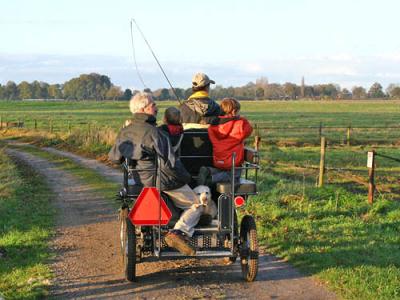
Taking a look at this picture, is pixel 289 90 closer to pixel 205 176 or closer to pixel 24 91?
pixel 24 91

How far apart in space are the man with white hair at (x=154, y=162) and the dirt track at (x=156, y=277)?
1.62 ft

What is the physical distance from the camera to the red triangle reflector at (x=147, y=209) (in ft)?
20.0

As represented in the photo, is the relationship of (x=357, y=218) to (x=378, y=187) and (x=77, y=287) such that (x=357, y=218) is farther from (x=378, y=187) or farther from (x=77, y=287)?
(x=378, y=187)

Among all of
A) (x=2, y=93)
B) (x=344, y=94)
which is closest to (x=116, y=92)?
(x=2, y=93)

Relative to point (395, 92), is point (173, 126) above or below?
below

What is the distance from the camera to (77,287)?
6145 mm

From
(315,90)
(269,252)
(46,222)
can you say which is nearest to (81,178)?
(46,222)

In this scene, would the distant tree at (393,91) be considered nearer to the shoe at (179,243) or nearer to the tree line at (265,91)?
the tree line at (265,91)

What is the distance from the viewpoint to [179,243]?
600cm

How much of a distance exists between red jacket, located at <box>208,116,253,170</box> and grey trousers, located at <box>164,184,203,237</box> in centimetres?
52

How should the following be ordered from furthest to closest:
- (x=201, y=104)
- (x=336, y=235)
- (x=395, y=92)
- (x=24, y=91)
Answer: (x=395, y=92)
(x=24, y=91)
(x=336, y=235)
(x=201, y=104)

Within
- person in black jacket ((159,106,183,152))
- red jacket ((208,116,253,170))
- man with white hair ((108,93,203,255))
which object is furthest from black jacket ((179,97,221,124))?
man with white hair ((108,93,203,255))

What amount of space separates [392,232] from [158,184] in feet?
14.9

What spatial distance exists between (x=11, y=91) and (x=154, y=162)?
15552 centimetres
